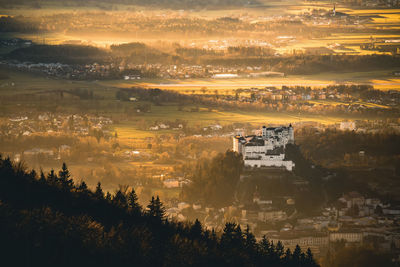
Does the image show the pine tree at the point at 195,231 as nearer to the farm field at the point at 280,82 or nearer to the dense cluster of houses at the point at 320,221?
the dense cluster of houses at the point at 320,221

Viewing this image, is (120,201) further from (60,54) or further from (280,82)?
(60,54)

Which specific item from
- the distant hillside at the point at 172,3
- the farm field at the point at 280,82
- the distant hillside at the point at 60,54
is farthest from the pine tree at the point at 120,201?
the distant hillside at the point at 172,3

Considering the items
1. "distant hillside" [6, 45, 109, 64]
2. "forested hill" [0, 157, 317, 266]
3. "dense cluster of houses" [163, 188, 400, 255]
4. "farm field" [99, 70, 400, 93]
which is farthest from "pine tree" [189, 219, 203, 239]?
"distant hillside" [6, 45, 109, 64]

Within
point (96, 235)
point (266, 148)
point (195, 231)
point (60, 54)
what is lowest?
point (195, 231)

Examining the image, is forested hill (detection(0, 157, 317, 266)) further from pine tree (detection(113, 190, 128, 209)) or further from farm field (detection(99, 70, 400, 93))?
farm field (detection(99, 70, 400, 93))

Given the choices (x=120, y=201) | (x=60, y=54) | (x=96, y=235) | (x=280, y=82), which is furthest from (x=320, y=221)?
(x=60, y=54)

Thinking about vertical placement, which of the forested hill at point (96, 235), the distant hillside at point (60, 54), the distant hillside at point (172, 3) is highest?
the distant hillside at point (172, 3)
